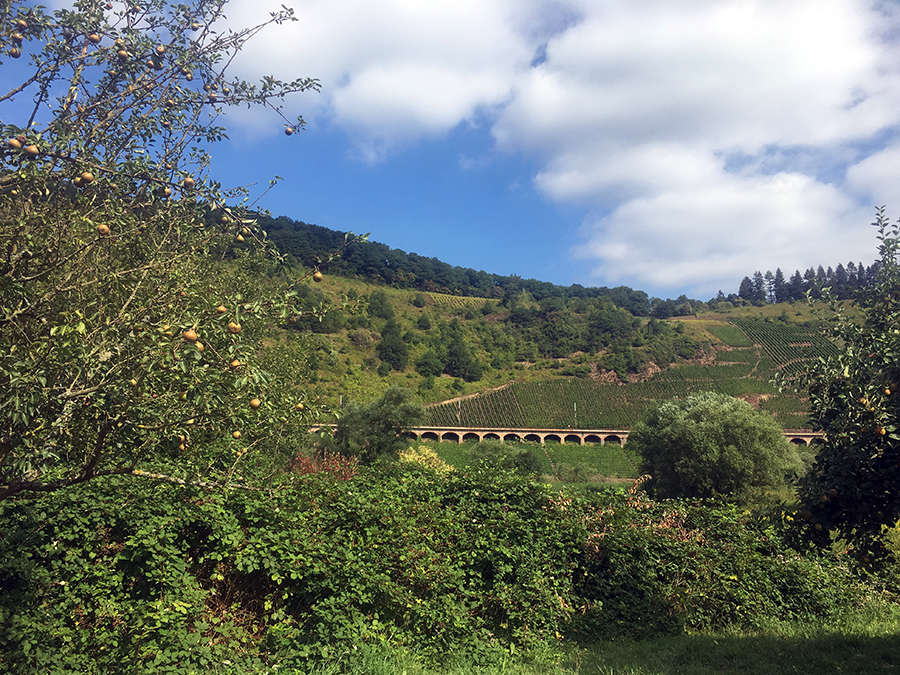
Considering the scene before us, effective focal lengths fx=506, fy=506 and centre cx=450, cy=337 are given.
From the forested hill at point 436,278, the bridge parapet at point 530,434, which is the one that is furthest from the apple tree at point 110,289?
the forested hill at point 436,278

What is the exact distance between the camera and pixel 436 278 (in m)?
168

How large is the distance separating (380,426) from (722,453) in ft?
70.0

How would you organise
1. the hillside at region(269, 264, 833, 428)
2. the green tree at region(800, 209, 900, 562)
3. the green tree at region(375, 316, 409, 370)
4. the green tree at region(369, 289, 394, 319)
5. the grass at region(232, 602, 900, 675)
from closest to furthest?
the green tree at region(800, 209, 900, 562) → the grass at region(232, 602, 900, 675) → the hillside at region(269, 264, 833, 428) → the green tree at region(375, 316, 409, 370) → the green tree at region(369, 289, 394, 319)

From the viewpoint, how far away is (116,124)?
4.53m

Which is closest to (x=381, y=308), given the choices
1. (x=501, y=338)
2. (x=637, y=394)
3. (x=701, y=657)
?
(x=501, y=338)

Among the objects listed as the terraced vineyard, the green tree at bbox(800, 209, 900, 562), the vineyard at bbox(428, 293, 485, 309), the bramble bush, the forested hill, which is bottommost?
the bramble bush

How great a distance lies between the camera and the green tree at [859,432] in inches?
200

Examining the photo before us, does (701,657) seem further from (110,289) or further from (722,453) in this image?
(722,453)

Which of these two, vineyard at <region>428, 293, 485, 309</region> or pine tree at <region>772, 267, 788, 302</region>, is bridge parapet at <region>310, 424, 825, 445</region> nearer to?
vineyard at <region>428, 293, 485, 309</region>

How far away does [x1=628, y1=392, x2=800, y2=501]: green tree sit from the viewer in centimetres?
2730

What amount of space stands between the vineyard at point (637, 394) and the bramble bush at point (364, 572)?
7383 cm

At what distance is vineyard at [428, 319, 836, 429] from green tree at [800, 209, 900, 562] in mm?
75591

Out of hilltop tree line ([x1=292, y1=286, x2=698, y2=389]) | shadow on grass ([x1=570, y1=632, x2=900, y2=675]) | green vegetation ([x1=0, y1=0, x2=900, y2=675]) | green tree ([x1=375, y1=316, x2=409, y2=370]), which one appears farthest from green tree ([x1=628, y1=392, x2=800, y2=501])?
green tree ([x1=375, y1=316, x2=409, y2=370])

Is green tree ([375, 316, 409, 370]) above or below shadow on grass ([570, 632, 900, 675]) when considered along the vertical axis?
above
